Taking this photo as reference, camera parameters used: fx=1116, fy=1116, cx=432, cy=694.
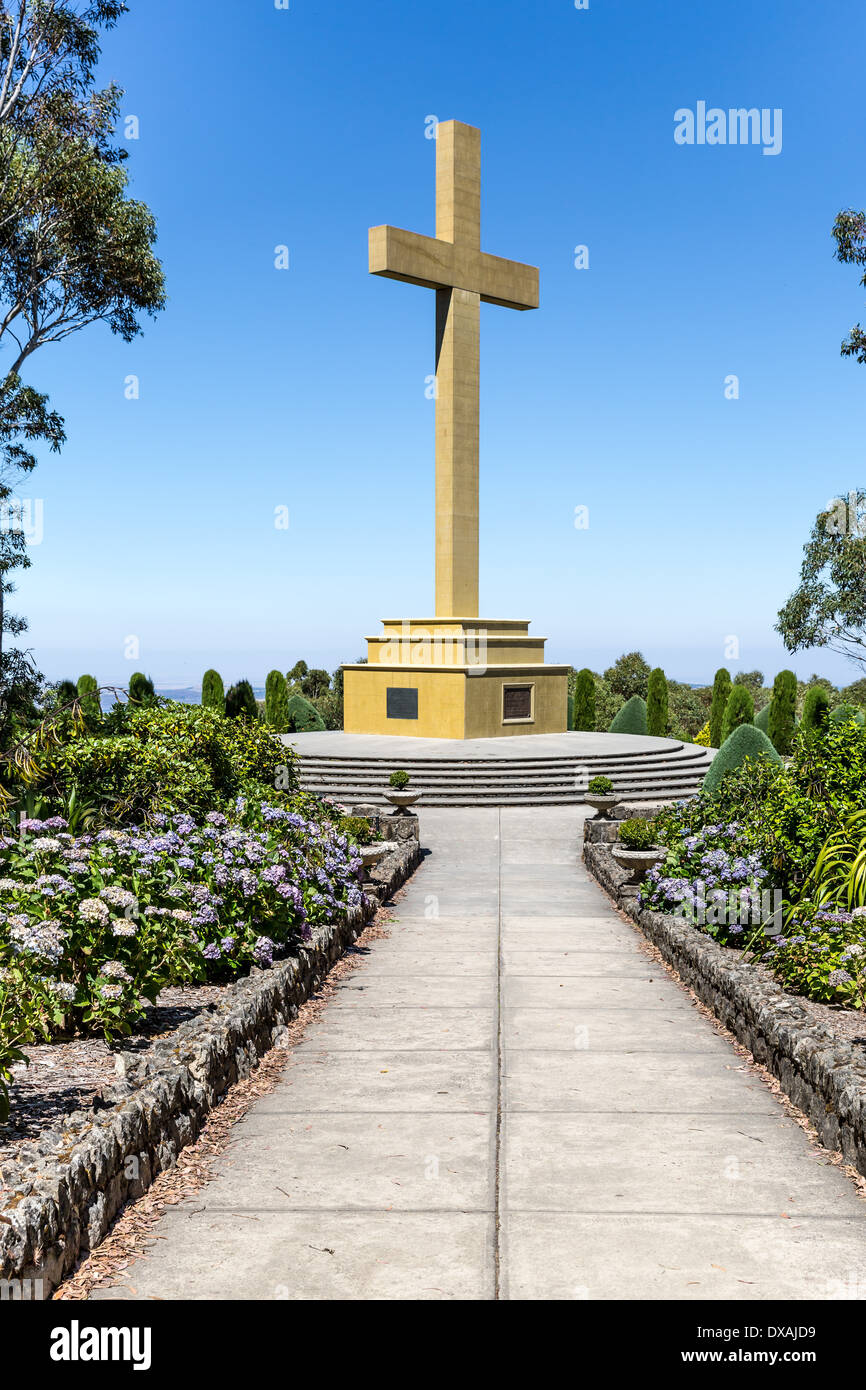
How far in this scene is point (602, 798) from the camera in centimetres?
1838

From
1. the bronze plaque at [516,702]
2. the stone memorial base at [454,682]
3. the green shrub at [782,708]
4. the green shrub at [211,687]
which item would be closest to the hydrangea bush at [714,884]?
the stone memorial base at [454,682]

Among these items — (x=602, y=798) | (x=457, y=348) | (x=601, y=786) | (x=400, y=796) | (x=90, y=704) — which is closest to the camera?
(x=90, y=704)

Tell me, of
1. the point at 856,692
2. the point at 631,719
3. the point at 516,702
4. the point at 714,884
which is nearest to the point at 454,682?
the point at 516,702

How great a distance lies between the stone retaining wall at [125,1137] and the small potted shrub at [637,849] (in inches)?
256

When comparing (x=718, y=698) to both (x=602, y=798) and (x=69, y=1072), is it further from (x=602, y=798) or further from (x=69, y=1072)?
(x=69, y=1072)

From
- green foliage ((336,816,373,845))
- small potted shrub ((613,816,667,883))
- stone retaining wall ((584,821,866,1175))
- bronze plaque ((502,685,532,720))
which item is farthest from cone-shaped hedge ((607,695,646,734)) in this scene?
stone retaining wall ((584,821,866,1175))

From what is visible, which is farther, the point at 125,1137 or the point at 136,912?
the point at 136,912

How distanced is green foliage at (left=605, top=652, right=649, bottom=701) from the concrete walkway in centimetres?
3670

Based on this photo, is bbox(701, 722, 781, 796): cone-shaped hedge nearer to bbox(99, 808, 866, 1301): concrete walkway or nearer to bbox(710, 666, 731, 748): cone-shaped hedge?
bbox(99, 808, 866, 1301): concrete walkway

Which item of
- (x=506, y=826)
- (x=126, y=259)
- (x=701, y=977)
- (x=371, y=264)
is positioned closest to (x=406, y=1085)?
(x=701, y=977)

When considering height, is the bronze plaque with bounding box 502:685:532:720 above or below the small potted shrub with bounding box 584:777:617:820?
above

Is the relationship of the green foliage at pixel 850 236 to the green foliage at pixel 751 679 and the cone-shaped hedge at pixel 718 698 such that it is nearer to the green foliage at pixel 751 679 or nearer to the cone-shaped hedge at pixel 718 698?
the cone-shaped hedge at pixel 718 698

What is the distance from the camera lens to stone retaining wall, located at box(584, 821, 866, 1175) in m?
5.94

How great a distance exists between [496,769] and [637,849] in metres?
9.96
